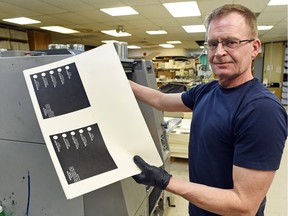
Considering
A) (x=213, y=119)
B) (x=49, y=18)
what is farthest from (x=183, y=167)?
(x=49, y=18)

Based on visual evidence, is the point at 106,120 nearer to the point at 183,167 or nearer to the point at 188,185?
the point at 188,185

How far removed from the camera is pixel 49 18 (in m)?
5.83

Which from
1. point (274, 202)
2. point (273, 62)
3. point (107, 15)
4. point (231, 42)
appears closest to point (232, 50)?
point (231, 42)

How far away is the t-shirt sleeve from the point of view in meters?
0.79

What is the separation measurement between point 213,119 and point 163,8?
4.44 m

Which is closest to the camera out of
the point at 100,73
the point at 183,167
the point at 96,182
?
the point at 96,182

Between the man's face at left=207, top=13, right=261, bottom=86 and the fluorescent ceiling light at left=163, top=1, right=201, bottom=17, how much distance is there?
154 inches

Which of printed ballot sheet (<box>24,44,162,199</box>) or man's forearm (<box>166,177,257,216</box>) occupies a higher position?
printed ballot sheet (<box>24,44,162,199</box>)

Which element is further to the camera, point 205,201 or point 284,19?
point 284,19

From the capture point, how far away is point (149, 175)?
0.82 meters

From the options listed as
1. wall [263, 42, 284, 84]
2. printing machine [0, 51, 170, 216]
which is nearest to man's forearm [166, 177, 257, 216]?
printing machine [0, 51, 170, 216]

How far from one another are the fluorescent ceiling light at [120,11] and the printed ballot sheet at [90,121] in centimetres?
442

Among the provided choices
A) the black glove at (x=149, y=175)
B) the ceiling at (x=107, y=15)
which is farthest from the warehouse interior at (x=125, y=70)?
the black glove at (x=149, y=175)

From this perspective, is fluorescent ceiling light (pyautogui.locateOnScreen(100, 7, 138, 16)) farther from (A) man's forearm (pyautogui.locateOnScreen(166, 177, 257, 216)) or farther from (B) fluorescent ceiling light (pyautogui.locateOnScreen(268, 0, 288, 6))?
(A) man's forearm (pyautogui.locateOnScreen(166, 177, 257, 216))
